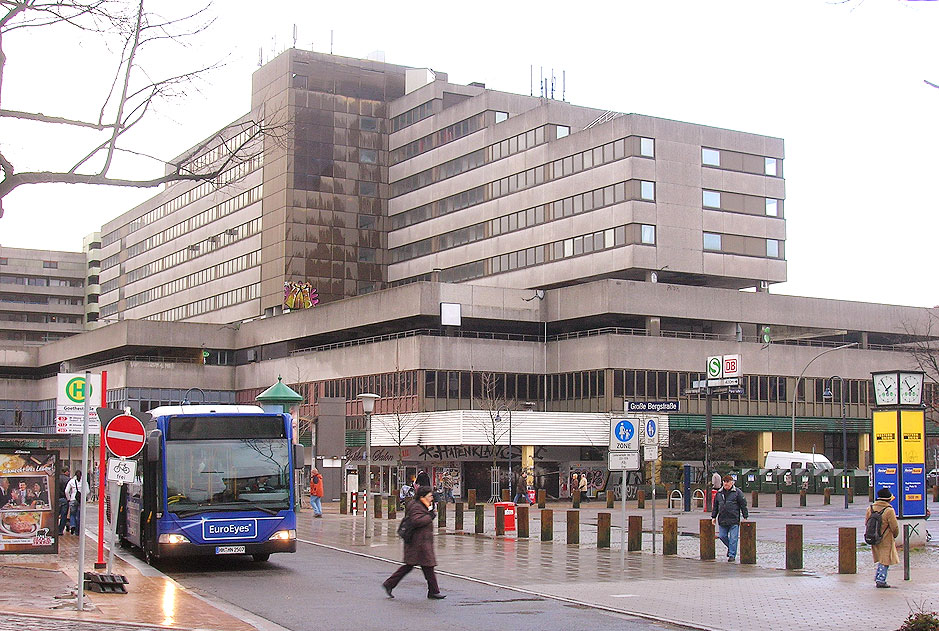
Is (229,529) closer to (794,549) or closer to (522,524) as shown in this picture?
(794,549)

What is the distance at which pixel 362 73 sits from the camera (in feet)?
311

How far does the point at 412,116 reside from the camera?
9431 centimetres

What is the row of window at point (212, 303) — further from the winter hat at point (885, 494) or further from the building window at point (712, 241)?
the winter hat at point (885, 494)

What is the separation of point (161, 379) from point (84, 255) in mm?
66642

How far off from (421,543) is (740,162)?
6620 centimetres

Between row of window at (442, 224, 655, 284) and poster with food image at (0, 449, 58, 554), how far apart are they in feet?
180

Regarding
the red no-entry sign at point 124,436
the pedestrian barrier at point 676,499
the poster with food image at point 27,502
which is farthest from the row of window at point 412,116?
the red no-entry sign at point 124,436

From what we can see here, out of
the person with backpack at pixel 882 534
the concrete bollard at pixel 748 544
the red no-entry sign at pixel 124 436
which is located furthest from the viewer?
the concrete bollard at pixel 748 544

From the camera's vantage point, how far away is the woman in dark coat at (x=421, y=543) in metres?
16.2

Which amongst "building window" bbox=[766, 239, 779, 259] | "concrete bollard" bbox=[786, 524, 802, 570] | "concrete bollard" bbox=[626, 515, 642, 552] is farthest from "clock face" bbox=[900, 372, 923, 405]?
"building window" bbox=[766, 239, 779, 259]

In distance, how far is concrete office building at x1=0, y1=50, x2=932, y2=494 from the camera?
7225 cm

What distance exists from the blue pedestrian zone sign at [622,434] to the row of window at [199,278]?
7539 centimetres

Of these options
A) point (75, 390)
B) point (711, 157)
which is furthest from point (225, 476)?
point (711, 157)

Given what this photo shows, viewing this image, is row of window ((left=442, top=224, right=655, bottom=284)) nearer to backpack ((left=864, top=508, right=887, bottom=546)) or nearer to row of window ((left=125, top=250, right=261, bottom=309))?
row of window ((left=125, top=250, right=261, bottom=309))
